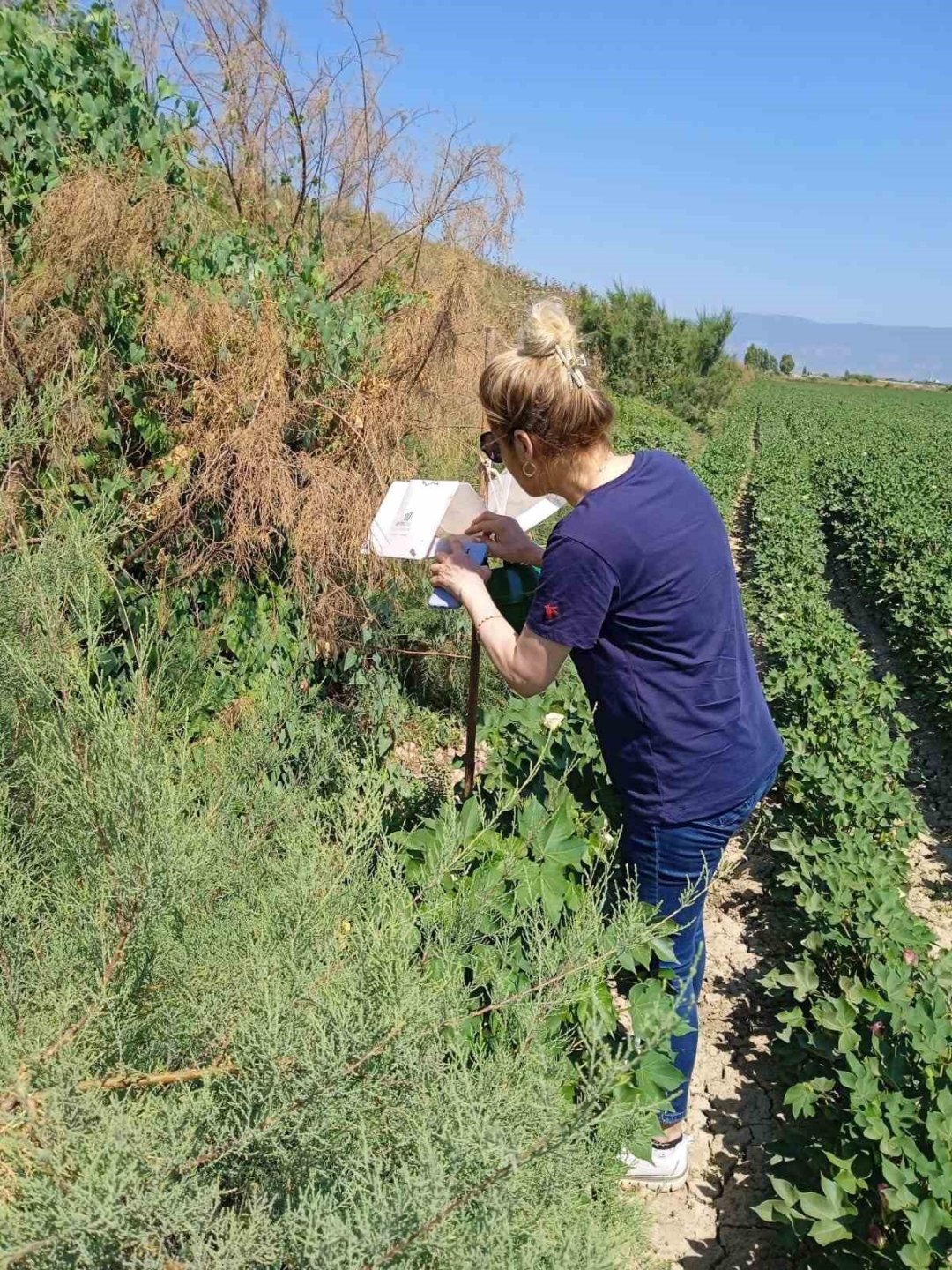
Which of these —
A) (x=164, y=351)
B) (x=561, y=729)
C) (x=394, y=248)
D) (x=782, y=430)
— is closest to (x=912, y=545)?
(x=394, y=248)

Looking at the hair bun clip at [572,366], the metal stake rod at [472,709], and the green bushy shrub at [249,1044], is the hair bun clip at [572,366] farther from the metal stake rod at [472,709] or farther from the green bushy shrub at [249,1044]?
the green bushy shrub at [249,1044]

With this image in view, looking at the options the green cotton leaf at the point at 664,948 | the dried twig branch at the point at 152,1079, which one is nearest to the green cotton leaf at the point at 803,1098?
the green cotton leaf at the point at 664,948

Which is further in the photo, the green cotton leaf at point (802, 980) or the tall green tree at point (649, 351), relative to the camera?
the tall green tree at point (649, 351)

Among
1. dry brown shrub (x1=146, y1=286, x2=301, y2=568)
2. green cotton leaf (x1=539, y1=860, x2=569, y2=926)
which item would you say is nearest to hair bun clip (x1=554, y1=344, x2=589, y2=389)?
green cotton leaf (x1=539, y1=860, x2=569, y2=926)

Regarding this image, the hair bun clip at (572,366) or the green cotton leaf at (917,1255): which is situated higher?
the hair bun clip at (572,366)

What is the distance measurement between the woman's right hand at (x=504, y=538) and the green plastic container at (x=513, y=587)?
0.09ft

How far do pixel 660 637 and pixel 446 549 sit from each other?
0.50m

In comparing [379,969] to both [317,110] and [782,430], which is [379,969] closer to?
[317,110]

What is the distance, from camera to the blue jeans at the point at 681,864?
200cm

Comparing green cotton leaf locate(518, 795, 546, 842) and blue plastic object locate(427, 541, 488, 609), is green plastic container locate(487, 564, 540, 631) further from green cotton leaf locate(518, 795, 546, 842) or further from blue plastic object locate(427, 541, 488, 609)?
green cotton leaf locate(518, 795, 546, 842)

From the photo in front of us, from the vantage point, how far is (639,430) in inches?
659

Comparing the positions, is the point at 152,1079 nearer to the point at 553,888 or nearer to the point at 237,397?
the point at 553,888

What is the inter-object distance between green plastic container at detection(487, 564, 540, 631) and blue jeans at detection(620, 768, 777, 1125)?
57 centimetres

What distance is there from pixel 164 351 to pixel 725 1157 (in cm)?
318
